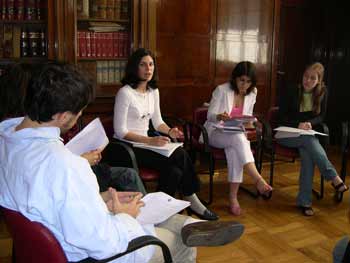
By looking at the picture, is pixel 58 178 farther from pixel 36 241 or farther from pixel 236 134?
pixel 236 134

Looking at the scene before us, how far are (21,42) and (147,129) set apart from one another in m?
1.35

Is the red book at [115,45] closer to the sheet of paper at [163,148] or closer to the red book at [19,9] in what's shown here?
the red book at [19,9]

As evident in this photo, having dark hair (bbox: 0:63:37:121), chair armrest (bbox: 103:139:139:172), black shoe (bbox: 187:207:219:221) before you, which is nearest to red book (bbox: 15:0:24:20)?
dark hair (bbox: 0:63:37:121)

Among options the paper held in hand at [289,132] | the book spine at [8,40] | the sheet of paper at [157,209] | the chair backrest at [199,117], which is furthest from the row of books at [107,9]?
the sheet of paper at [157,209]

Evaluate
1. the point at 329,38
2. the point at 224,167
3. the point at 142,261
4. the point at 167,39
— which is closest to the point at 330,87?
the point at 329,38

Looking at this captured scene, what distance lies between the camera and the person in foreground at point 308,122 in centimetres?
333

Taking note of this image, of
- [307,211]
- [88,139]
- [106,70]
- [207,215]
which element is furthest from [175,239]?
[106,70]

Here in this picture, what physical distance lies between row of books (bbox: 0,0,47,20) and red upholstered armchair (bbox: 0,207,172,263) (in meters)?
2.52

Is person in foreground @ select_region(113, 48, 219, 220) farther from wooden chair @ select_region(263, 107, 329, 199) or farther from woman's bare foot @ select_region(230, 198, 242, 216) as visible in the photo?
wooden chair @ select_region(263, 107, 329, 199)

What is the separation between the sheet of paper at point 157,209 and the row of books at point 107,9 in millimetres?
2342

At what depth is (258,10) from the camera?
458 centimetres

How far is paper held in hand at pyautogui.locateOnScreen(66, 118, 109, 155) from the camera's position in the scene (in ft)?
6.88

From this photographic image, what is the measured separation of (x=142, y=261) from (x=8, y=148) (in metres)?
0.58

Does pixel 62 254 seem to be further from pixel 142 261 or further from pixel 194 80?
pixel 194 80
